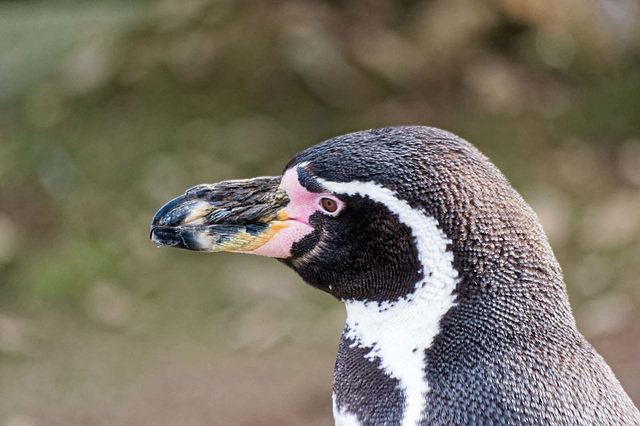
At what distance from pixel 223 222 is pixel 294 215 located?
191 mm

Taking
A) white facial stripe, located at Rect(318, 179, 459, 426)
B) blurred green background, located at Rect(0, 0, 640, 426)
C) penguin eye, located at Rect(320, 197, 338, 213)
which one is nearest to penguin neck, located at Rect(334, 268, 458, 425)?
white facial stripe, located at Rect(318, 179, 459, 426)

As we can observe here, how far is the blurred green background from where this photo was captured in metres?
4.91

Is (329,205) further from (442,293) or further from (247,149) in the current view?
(247,149)

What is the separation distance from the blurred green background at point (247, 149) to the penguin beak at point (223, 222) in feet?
8.64

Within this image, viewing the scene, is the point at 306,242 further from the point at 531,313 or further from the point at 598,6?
the point at 598,6

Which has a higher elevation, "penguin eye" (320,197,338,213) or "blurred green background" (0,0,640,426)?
"penguin eye" (320,197,338,213)

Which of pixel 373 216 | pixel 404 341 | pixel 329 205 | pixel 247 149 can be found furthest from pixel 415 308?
pixel 247 149

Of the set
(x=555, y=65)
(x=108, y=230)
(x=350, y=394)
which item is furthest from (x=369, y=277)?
(x=555, y=65)

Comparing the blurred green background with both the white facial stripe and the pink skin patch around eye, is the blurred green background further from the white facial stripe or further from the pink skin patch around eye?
the white facial stripe

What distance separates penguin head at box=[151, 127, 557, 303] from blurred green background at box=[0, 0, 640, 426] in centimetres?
264

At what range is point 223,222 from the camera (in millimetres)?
2096

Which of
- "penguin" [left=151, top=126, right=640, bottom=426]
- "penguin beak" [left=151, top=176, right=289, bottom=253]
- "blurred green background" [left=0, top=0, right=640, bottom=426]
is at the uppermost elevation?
"penguin" [left=151, top=126, right=640, bottom=426]

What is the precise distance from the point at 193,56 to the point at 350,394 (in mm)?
4531

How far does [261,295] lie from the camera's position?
5250mm
